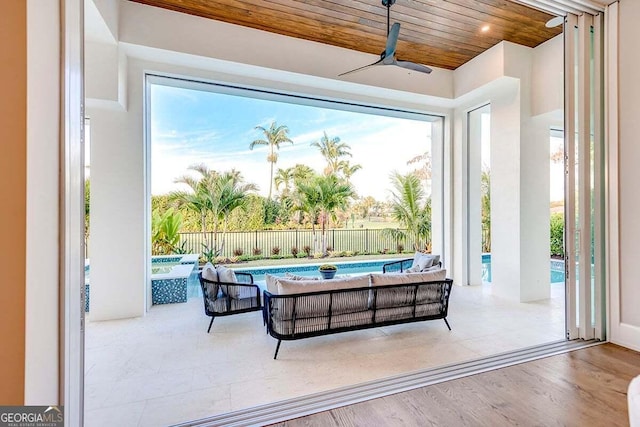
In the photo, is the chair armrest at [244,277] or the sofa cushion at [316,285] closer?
the sofa cushion at [316,285]

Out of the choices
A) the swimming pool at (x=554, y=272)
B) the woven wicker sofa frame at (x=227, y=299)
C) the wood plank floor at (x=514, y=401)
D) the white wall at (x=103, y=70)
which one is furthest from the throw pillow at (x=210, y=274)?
the swimming pool at (x=554, y=272)

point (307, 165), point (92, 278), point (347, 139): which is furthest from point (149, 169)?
point (347, 139)

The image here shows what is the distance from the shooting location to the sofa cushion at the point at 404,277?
3.26 meters

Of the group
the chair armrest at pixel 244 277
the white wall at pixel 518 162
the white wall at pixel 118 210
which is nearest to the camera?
the white wall at pixel 118 210

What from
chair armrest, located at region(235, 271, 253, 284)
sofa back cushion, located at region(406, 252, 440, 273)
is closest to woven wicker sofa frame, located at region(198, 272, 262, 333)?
chair armrest, located at region(235, 271, 253, 284)

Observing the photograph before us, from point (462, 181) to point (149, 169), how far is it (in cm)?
559

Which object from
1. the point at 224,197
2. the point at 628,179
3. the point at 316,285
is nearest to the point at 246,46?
the point at 316,285

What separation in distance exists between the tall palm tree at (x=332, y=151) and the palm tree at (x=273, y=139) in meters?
1.00

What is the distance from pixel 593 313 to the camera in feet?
10.0

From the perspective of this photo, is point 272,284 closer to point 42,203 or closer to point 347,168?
point 42,203

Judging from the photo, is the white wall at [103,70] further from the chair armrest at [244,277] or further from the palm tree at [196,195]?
the palm tree at [196,195]

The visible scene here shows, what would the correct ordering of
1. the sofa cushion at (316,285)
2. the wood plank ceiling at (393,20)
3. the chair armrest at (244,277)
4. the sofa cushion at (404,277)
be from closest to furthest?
1. the sofa cushion at (316,285)
2. the sofa cushion at (404,277)
3. the wood plank ceiling at (393,20)
4. the chair armrest at (244,277)

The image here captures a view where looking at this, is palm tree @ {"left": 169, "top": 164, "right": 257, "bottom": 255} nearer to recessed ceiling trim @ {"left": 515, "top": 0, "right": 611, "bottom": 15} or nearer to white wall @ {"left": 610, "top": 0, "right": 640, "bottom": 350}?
recessed ceiling trim @ {"left": 515, "top": 0, "right": 611, "bottom": 15}

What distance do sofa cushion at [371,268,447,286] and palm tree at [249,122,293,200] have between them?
254 inches
